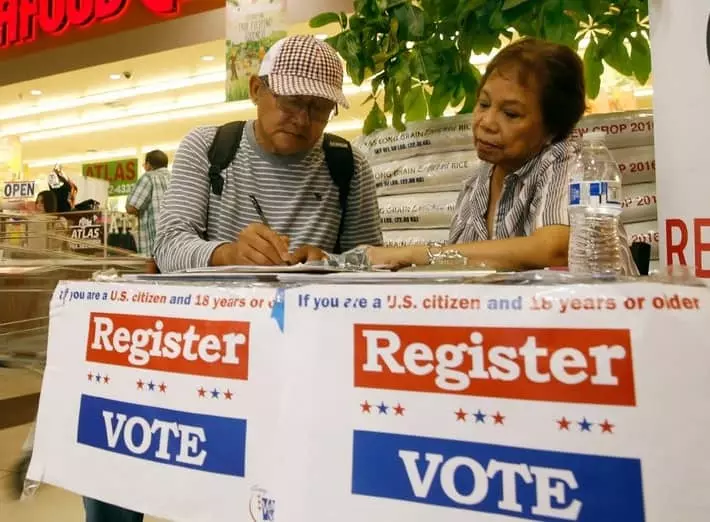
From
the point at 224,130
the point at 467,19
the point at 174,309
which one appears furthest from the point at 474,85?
the point at 174,309

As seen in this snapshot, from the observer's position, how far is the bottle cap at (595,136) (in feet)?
5.83

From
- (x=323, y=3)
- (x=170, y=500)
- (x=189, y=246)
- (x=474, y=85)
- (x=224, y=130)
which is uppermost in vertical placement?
(x=323, y=3)

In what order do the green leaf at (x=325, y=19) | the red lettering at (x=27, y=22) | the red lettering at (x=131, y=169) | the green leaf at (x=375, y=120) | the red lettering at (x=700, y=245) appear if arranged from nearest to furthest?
the red lettering at (x=700, y=245), the green leaf at (x=325, y=19), the green leaf at (x=375, y=120), the red lettering at (x=27, y=22), the red lettering at (x=131, y=169)

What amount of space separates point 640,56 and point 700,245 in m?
0.80

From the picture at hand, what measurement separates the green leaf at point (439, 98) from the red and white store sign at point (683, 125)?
0.84 m

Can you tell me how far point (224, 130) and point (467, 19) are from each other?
0.65m

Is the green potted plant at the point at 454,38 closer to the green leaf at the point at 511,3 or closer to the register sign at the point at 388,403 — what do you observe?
the green leaf at the point at 511,3

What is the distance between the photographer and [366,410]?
58cm

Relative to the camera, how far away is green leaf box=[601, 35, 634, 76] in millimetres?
1447

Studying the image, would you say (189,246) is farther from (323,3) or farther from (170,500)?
(323,3)

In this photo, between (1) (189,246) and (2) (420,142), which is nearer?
(1) (189,246)

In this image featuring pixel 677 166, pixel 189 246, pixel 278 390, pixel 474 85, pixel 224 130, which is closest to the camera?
pixel 278 390

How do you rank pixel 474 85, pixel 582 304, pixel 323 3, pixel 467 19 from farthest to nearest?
pixel 323 3 < pixel 474 85 < pixel 467 19 < pixel 582 304

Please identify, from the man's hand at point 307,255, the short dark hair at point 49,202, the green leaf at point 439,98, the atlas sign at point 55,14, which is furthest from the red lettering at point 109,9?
the man's hand at point 307,255
